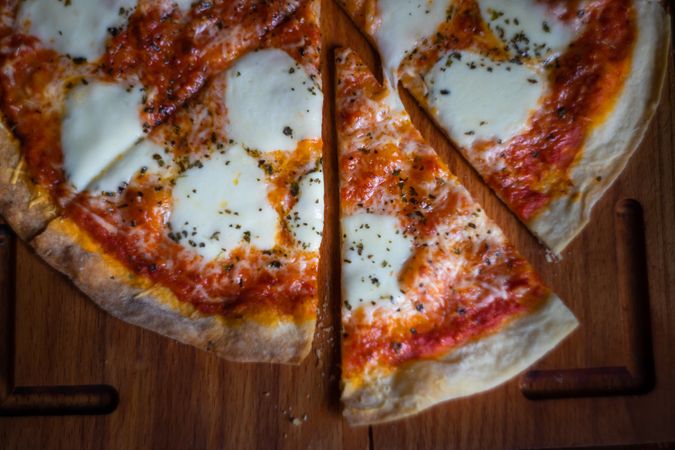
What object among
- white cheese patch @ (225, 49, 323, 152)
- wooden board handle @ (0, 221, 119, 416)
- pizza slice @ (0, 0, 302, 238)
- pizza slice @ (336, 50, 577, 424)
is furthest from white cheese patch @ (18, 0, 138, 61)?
pizza slice @ (336, 50, 577, 424)

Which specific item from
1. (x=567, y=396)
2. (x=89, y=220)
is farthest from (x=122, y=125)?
(x=567, y=396)

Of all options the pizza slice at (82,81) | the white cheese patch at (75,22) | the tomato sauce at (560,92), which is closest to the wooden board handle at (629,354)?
the tomato sauce at (560,92)

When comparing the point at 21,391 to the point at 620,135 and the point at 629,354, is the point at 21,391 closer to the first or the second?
the point at 629,354

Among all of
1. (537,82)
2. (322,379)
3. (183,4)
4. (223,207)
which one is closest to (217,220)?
(223,207)

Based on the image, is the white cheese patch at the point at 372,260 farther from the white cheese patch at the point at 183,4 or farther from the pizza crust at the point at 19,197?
the pizza crust at the point at 19,197

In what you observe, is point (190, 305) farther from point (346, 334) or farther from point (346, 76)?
point (346, 76)
